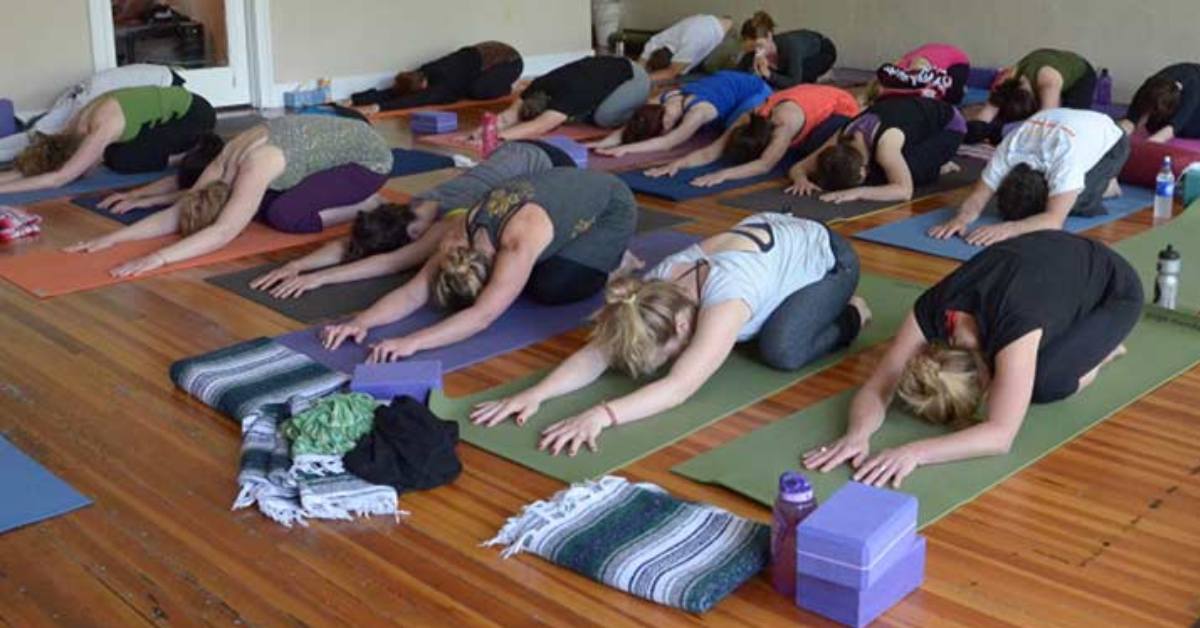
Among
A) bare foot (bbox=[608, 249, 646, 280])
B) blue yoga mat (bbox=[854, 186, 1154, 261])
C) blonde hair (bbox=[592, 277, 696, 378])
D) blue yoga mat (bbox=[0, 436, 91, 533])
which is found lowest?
blue yoga mat (bbox=[0, 436, 91, 533])

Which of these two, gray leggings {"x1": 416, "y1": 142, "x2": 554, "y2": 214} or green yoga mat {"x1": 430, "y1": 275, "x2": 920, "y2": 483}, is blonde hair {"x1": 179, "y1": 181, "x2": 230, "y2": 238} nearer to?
gray leggings {"x1": 416, "y1": 142, "x2": 554, "y2": 214}

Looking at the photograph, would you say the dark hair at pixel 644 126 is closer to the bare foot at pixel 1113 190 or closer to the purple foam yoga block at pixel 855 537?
the bare foot at pixel 1113 190

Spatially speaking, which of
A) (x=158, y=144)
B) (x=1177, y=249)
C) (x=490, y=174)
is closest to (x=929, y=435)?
(x=490, y=174)

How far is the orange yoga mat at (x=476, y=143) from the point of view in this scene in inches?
303

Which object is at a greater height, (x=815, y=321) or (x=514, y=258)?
(x=514, y=258)

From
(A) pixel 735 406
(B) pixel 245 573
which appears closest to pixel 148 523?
(B) pixel 245 573

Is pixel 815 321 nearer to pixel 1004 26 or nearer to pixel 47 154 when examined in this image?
pixel 47 154

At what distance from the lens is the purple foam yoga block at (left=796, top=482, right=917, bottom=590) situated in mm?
2568

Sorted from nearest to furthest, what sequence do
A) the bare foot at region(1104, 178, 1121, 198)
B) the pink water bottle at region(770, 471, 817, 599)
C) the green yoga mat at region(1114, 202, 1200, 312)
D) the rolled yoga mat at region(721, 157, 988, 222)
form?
1. the pink water bottle at region(770, 471, 817, 599)
2. the green yoga mat at region(1114, 202, 1200, 312)
3. the rolled yoga mat at region(721, 157, 988, 222)
4. the bare foot at region(1104, 178, 1121, 198)

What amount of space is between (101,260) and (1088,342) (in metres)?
3.75

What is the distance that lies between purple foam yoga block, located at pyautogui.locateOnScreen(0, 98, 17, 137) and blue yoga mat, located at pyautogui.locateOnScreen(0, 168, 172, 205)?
92cm

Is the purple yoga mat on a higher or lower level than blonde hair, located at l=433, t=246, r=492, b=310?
lower

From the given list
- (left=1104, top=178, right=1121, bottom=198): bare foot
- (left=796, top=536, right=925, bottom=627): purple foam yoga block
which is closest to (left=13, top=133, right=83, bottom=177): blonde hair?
(left=1104, top=178, right=1121, bottom=198): bare foot

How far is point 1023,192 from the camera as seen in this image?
5398mm
